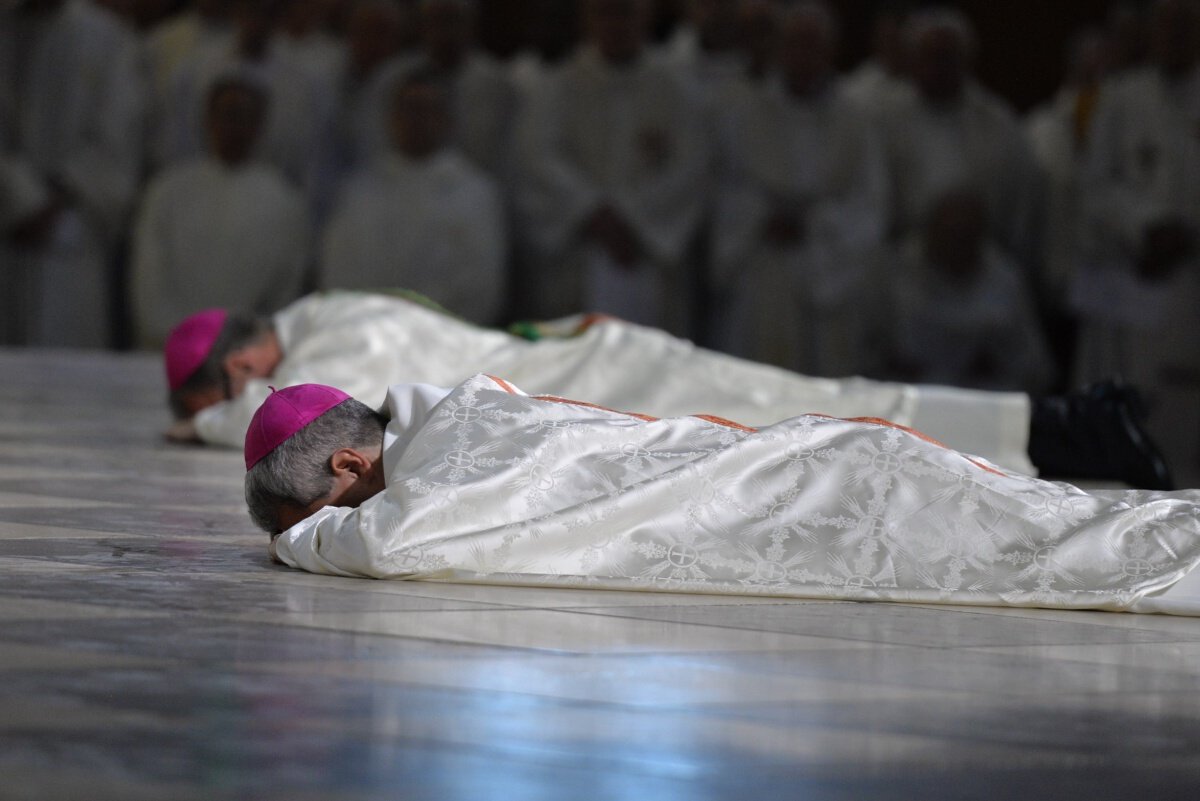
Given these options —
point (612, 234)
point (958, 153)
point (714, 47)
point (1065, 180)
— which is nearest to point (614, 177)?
point (612, 234)

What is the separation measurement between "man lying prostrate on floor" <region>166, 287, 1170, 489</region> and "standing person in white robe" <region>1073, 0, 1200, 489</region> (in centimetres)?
400

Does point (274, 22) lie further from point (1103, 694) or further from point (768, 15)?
point (1103, 694)

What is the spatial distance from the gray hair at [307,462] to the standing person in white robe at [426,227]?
6.43 metres

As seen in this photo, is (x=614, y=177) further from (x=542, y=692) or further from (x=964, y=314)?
(x=542, y=692)

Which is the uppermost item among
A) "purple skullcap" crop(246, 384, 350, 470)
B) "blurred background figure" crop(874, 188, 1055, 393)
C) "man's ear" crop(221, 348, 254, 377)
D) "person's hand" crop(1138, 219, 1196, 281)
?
"purple skullcap" crop(246, 384, 350, 470)

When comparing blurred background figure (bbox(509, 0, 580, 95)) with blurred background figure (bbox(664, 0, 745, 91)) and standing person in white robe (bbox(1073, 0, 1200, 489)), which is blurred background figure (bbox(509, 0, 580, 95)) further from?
standing person in white robe (bbox(1073, 0, 1200, 489))

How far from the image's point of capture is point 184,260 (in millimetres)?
9781

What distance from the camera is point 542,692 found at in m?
2.01

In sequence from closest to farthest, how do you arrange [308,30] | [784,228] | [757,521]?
[757,521], [784,228], [308,30]

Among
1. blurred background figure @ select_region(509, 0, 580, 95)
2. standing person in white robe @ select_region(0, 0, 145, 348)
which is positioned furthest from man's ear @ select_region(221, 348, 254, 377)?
blurred background figure @ select_region(509, 0, 580, 95)

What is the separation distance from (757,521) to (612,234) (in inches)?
257

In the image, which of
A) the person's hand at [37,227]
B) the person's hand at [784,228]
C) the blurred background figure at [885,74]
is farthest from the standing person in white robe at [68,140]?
the blurred background figure at [885,74]

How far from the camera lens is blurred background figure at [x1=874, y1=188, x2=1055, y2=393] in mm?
9164

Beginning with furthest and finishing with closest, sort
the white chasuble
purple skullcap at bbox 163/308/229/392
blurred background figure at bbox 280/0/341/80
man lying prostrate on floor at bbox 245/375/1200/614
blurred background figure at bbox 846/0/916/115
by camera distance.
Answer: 1. blurred background figure at bbox 280/0/341/80
2. blurred background figure at bbox 846/0/916/115
3. purple skullcap at bbox 163/308/229/392
4. the white chasuble
5. man lying prostrate on floor at bbox 245/375/1200/614
